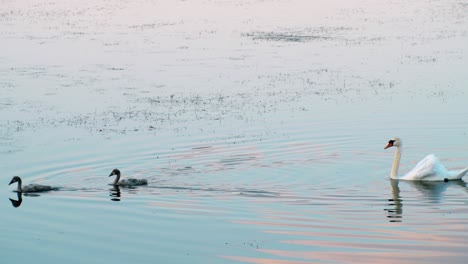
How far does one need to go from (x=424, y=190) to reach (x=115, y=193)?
21.9 feet

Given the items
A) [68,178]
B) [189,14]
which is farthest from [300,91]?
[189,14]

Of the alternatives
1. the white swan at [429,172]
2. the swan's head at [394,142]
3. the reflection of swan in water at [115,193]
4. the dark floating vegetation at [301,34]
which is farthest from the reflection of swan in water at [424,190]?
the dark floating vegetation at [301,34]

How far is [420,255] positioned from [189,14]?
39.0m

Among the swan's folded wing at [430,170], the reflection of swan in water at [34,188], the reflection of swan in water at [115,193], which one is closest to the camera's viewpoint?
the reflection of swan in water at [115,193]

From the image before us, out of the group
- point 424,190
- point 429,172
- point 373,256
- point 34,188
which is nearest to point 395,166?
point 429,172

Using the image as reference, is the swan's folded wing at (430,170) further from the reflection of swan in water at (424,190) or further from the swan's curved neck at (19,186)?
the swan's curved neck at (19,186)

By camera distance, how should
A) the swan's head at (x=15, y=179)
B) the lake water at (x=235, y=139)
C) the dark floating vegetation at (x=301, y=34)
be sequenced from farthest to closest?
the dark floating vegetation at (x=301, y=34) < the swan's head at (x=15, y=179) < the lake water at (x=235, y=139)

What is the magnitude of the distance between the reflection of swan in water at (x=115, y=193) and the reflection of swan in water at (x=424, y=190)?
555 centimetres

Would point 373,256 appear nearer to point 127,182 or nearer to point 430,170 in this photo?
point 430,170

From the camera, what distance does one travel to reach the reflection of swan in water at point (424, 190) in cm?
1835

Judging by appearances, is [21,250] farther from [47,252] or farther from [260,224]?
A: [260,224]

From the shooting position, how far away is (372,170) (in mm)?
22062

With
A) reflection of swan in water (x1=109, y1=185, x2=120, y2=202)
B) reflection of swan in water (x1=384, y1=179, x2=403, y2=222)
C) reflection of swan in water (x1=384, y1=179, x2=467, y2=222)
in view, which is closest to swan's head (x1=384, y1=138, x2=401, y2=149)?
reflection of swan in water (x1=384, y1=179, x2=467, y2=222)

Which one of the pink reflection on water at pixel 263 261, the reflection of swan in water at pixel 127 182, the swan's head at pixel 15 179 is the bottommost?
the pink reflection on water at pixel 263 261
